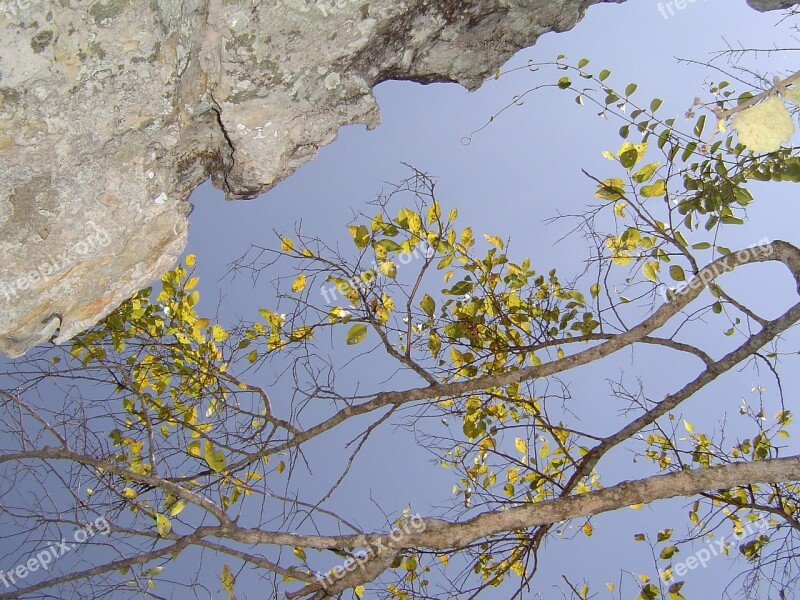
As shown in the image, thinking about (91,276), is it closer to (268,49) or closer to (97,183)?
(97,183)

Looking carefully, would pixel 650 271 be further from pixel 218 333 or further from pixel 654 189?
pixel 218 333

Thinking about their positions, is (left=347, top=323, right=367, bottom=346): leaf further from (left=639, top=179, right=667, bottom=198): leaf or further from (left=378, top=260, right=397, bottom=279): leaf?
(left=639, top=179, right=667, bottom=198): leaf

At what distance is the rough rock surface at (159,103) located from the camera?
167 cm

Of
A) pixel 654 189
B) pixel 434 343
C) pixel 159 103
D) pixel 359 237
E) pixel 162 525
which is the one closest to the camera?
pixel 159 103

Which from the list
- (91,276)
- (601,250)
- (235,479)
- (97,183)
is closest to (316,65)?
(97,183)

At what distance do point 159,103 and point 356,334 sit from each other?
5.02 feet

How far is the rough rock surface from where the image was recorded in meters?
1.67

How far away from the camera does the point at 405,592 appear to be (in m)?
3.13

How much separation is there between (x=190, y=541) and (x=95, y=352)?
1.65m

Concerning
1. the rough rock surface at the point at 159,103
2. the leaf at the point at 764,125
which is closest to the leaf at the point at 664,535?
the rough rock surface at the point at 159,103

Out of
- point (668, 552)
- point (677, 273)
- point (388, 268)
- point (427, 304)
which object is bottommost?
point (668, 552)

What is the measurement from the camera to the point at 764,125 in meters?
0.74

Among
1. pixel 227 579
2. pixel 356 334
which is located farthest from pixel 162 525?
pixel 356 334

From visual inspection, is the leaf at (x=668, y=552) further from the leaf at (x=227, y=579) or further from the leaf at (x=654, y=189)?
the leaf at (x=227, y=579)
